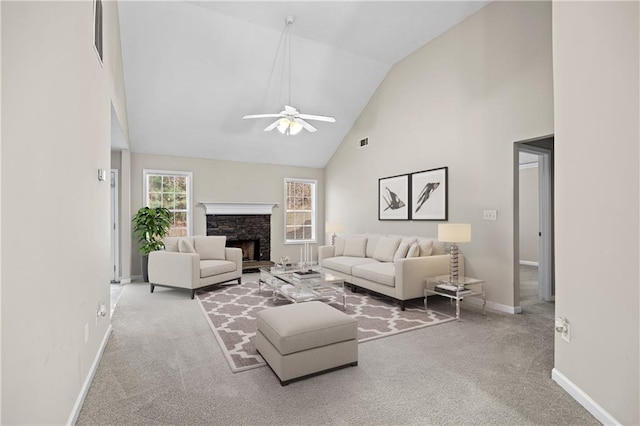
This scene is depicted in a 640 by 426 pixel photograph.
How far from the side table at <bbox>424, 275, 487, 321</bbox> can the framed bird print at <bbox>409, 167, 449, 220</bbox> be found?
1.15 meters

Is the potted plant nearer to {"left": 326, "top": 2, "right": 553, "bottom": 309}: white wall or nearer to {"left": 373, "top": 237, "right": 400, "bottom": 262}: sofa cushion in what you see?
{"left": 373, "top": 237, "right": 400, "bottom": 262}: sofa cushion

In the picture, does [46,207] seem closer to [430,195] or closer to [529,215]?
[430,195]

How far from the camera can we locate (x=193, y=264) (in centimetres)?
487

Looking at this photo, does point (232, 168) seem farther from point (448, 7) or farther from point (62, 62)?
point (62, 62)

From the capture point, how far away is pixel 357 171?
725 centimetres

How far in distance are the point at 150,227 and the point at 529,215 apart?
28.3 feet

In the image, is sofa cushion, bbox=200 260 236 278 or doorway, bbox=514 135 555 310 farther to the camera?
sofa cushion, bbox=200 260 236 278

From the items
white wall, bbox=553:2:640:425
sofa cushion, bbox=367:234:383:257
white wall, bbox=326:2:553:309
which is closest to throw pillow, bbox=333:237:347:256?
sofa cushion, bbox=367:234:383:257

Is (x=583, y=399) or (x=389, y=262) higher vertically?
(x=389, y=262)

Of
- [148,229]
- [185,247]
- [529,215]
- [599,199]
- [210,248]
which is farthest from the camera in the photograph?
[529,215]

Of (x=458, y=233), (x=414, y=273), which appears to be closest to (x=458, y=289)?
(x=414, y=273)

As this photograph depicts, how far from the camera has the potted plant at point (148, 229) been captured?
20.1ft

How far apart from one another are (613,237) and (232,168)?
6.77 m

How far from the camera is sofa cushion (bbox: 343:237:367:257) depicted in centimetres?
616
